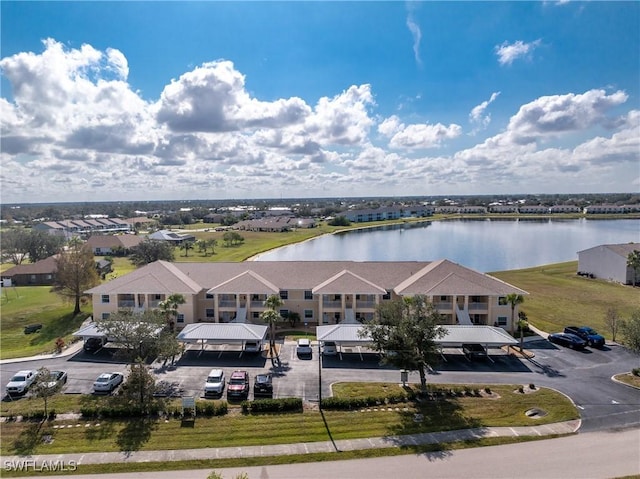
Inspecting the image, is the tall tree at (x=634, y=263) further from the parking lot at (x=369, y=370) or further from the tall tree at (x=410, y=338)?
the tall tree at (x=410, y=338)

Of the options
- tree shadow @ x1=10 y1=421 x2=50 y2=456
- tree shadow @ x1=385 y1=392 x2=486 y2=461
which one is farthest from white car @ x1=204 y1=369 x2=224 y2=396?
tree shadow @ x1=385 y1=392 x2=486 y2=461

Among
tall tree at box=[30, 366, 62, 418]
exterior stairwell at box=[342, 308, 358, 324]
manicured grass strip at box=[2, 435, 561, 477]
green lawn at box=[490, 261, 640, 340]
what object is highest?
tall tree at box=[30, 366, 62, 418]

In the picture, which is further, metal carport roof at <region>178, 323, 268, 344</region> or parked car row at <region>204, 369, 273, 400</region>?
metal carport roof at <region>178, 323, 268, 344</region>

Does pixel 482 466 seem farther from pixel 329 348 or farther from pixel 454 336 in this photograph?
pixel 329 348

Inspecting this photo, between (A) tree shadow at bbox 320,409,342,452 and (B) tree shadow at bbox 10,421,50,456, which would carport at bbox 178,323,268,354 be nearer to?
(A) tree shadow at bbox 320,409,342,452

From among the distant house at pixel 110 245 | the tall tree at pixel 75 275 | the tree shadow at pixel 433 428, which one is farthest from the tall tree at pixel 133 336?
the distant house at pixel 110 245
